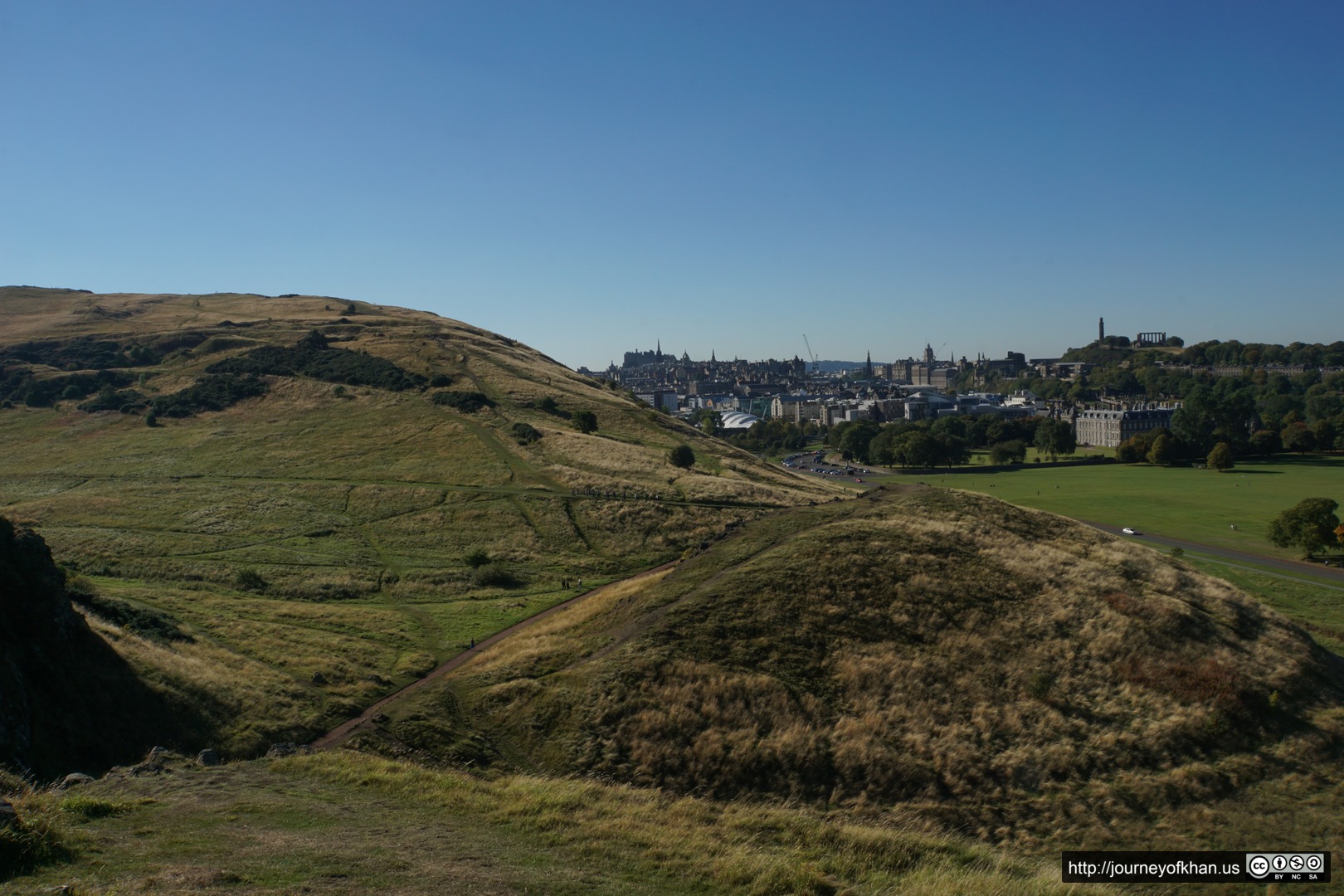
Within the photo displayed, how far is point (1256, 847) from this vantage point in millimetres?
21125

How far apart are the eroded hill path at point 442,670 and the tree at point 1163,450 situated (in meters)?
111

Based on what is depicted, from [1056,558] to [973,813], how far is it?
19660 millimetres

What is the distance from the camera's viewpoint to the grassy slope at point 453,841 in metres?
12.6

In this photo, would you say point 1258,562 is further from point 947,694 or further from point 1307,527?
point 947,694

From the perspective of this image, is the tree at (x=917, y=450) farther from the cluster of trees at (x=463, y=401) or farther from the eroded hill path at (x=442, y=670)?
the eroded hill path at (x=442, y=670)

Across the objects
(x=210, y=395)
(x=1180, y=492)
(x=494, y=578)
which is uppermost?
(x=210, y=395)

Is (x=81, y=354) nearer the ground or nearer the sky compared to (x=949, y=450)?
nearer the sky

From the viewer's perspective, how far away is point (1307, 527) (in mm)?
62656

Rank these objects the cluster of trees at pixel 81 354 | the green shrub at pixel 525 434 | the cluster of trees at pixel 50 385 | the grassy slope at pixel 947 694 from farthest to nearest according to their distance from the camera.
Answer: the cluster of trees at pixel 81 354 < the cluster of trees at pixel 50 385 < the green shrub at pixel 525 434 < the grassy slope at pixel 947 694

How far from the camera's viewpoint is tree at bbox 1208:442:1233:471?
391 feet

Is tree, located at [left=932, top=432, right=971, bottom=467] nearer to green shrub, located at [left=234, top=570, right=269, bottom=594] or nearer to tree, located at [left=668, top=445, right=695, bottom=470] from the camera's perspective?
tree, located at [left=668, top=445, right=695, bottom=470]

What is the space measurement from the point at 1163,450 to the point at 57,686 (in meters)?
139

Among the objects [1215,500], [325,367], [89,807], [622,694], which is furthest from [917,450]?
[89,807]

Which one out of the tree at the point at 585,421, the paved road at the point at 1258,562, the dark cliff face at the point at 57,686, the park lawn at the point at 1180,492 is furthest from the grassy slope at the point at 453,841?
the park lawn at the point at 1180,492
